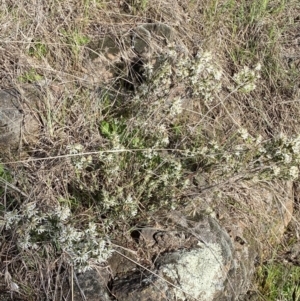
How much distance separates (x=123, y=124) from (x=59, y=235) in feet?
3.11

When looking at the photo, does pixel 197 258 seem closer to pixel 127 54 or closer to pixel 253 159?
pixel 253 159

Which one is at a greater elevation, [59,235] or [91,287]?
[59,235]

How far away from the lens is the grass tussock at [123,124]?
2.36 m

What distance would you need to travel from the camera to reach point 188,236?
2652mm

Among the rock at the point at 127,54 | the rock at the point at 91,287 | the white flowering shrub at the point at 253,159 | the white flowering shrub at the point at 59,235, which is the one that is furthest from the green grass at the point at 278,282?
the rock at the point at 127,54

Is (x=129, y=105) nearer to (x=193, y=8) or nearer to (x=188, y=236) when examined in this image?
(x=188, y=236)

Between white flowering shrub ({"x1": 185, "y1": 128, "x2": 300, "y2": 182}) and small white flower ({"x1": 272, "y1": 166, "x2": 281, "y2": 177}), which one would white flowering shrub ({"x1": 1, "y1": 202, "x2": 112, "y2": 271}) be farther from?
small white flower ({"x1": 272, "y1": 166, "x2": 281, "y2": 177})

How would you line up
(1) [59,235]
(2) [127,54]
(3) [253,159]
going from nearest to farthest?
(1) [59,235] → (3) [253,159] → (2) [127,54]

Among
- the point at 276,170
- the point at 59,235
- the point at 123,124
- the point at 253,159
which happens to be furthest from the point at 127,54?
the point at 59,235

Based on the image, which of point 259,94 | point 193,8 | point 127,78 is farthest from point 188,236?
point 193,8

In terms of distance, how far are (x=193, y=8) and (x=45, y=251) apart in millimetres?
2242

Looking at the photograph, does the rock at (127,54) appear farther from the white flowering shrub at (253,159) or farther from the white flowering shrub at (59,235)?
the white flowering shrub at (59,235)

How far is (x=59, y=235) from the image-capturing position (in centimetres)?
221

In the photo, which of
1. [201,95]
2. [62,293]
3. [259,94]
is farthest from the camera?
[259,94]
